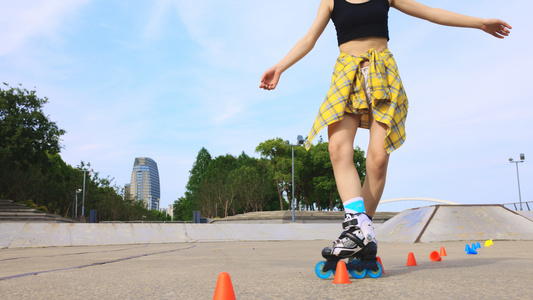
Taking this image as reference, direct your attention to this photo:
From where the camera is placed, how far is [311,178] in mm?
51562

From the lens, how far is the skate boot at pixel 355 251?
259 centimetres

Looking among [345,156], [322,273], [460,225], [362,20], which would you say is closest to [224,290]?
[322,273]

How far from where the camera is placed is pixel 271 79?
3121 mm

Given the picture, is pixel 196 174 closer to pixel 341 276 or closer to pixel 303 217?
pixel 303 217

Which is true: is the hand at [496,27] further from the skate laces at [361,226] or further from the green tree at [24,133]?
the green tree at [24,133]

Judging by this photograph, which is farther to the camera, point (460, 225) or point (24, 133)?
point (24, 133)

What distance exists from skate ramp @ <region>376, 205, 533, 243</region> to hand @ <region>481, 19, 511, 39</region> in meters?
6.76

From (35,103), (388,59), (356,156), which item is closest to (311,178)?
(356,156)

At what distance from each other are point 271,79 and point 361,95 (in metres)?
0.65

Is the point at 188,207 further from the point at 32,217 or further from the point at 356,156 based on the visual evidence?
the point at 32,217

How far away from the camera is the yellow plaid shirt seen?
294cm

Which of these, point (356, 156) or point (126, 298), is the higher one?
point (356, 156)

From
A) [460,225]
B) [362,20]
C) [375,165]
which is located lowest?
[460,225]

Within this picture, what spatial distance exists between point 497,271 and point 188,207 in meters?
68.5
